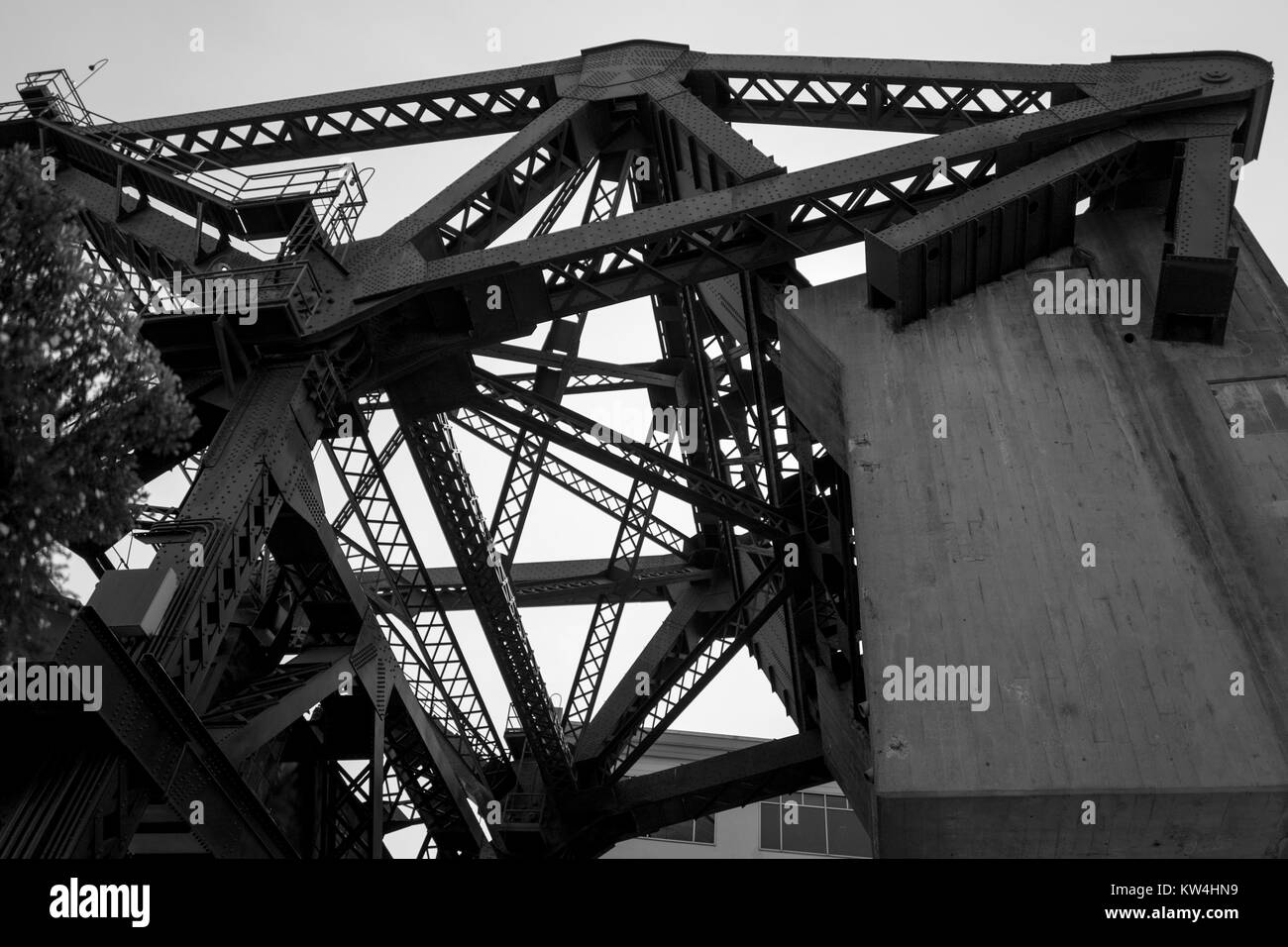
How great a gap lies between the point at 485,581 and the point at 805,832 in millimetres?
25097

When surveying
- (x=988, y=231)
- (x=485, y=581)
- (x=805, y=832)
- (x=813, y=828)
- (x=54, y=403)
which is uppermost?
(x=988, y=231)

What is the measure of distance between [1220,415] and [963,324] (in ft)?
9.27

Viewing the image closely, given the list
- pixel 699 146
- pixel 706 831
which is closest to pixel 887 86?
pixel 699 146

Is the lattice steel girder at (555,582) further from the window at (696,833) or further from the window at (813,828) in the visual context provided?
the window at (813,828)

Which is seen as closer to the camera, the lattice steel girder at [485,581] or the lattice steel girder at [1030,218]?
the lattice steel girder at [1030,218]

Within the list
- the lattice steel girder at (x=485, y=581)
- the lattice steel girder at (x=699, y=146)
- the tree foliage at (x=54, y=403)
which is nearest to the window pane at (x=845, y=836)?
the lattice steel girder at (x=485, y=581)

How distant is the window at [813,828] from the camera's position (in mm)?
38281

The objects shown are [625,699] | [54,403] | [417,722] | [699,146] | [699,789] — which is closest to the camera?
[54,403]

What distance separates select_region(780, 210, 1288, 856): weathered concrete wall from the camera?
9.84 meters

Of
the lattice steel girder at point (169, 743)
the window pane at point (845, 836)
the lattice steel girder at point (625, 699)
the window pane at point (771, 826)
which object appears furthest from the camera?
the window pane at point (771, 826)

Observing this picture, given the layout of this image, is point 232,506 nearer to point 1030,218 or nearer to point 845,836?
point 1030,218

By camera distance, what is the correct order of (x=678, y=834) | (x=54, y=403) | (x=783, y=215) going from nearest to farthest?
(x=54, y=403), (x=783, y=215), (x=678, y=834)

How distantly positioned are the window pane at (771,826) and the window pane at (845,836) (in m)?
1.53

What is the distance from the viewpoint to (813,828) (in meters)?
38.7
